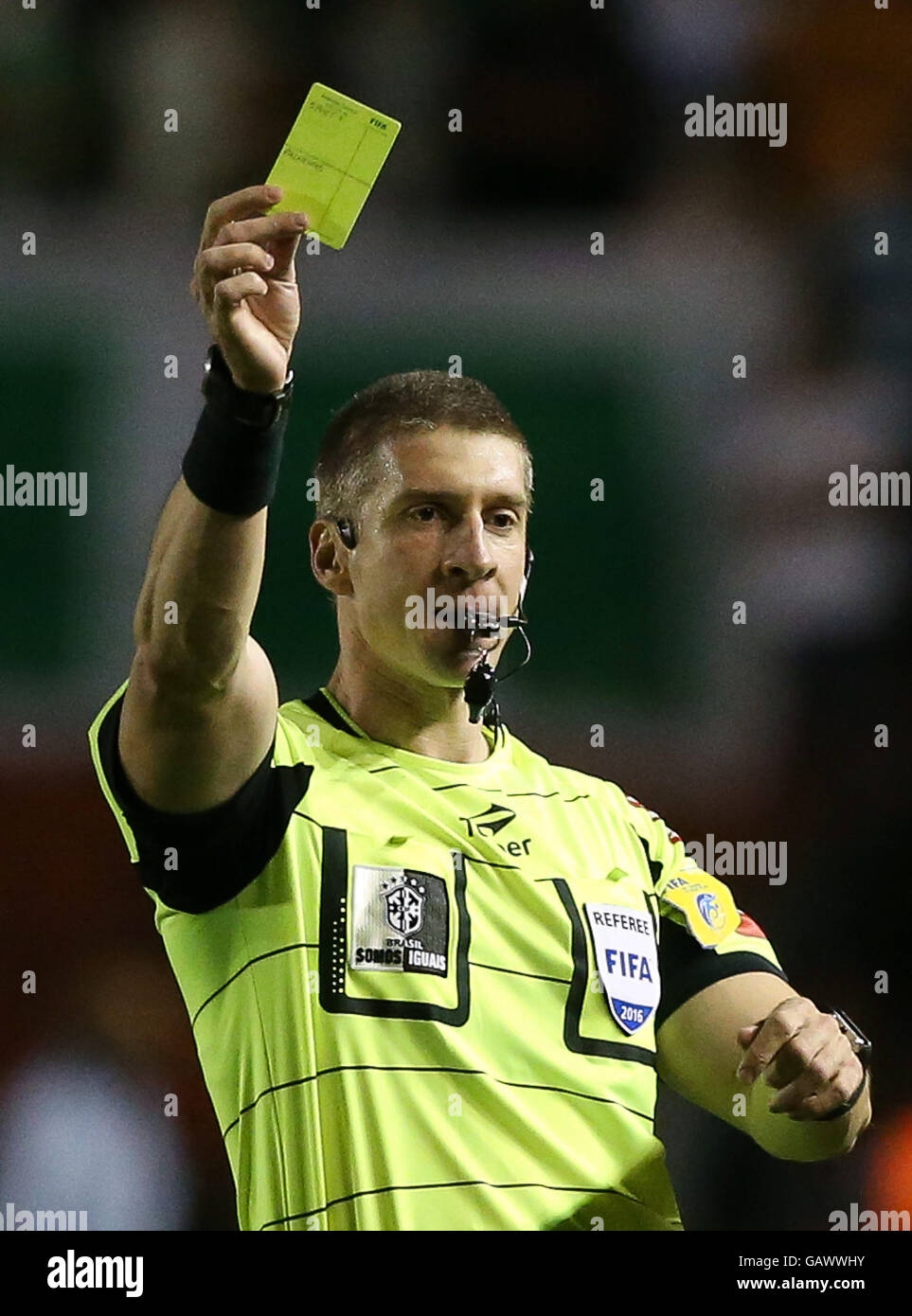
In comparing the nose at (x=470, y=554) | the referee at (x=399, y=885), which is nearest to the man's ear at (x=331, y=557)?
the referee at (x=399, y=885)

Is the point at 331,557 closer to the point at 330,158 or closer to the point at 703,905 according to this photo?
the point at 330,158

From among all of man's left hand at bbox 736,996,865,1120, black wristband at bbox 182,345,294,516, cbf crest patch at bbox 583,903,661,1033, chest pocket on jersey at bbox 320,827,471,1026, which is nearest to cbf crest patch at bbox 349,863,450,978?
chest pocket on jersey at bbox 320,827,471,1026

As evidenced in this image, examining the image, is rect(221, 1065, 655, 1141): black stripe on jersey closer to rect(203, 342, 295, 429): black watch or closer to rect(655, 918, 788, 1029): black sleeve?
rect(655, 918, 788, 1029): black sleeve

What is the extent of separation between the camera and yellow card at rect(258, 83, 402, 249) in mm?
1457

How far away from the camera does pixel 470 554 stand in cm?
165

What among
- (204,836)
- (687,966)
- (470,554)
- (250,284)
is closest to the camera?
(250,284)

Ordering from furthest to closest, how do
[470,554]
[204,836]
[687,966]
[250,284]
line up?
[687,966] → [470,554] → [204,836] → [250,284]

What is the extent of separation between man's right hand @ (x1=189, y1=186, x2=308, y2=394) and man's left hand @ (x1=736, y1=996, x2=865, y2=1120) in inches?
29.0

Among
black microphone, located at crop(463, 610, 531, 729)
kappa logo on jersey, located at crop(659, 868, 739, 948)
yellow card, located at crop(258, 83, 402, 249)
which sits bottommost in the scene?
kappa logo on jersey, located at crop(659, 868, 739, 948)

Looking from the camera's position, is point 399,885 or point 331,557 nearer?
point 399,885

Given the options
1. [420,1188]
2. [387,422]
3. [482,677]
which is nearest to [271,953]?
[420,1188]

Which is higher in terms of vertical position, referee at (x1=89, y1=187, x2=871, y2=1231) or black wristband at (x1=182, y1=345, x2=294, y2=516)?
black wristband at (x1=182, y1=345, x2=294, y2=516)

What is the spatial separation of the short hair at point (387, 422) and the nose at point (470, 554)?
11 centimetres

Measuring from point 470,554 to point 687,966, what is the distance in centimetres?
51
